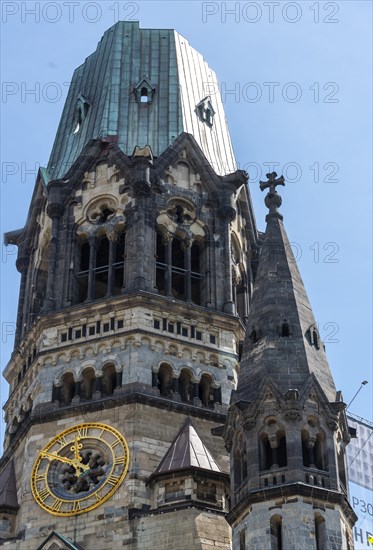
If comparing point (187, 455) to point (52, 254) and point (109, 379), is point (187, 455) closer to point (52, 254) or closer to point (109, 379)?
point (109, 379)

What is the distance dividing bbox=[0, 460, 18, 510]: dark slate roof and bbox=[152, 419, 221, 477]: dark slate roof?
4703mm

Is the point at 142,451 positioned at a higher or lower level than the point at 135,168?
lower

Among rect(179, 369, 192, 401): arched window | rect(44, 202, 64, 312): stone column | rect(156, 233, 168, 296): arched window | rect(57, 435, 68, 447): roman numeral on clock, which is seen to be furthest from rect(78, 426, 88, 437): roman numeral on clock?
rect(156, 233, 168, 296): arched window

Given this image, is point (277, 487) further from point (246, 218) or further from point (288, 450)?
point (246, 218)

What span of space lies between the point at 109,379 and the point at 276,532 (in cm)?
1074

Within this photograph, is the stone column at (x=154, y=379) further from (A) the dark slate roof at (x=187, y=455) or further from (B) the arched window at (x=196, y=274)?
(B) the arched window at (x=196, y=274)

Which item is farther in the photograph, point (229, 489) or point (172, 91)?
point (172, 91)

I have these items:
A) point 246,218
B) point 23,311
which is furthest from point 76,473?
point 246,218

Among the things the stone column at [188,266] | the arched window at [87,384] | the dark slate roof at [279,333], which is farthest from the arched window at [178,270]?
the arched window at [87,384]

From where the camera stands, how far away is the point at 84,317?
51.0 meters

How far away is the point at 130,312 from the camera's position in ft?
165

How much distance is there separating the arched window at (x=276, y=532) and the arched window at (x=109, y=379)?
389 inches

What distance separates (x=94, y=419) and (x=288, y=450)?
826 cm

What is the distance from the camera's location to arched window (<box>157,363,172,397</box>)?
161 ft
